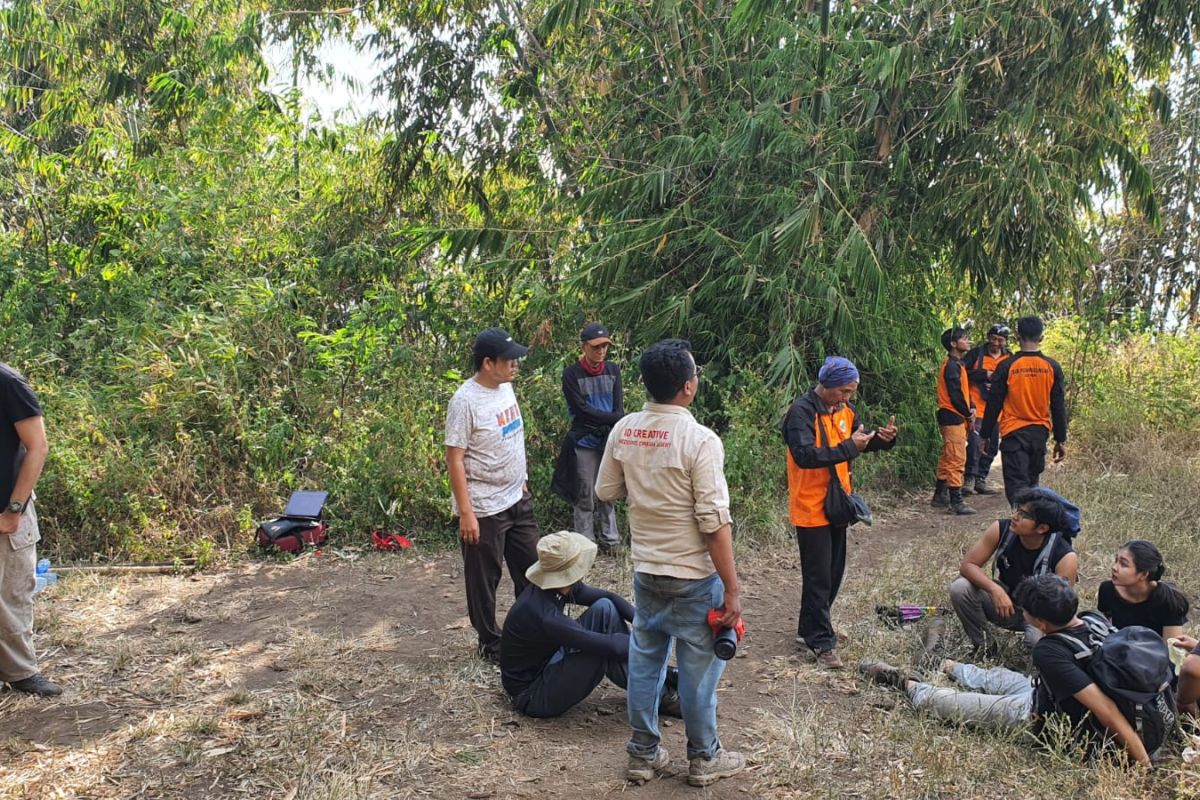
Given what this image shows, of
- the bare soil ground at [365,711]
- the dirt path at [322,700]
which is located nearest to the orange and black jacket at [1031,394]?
the bare soil ground at [365,711]

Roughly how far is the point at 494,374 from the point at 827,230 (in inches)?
179

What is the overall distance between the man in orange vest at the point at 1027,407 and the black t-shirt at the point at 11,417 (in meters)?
5.45

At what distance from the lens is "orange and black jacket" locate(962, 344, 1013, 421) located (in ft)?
26.5

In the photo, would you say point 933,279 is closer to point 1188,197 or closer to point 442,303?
point 442,303

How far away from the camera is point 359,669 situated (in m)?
4.60

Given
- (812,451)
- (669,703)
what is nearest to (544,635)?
(669,703)

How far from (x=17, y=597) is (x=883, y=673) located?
3811 millimetres

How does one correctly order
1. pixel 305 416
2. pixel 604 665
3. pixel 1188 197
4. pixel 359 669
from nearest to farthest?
pixel 604 665, pixel 359 669, pixel 305 416, pixel 1188 197

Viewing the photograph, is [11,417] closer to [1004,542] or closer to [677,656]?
[677,656]

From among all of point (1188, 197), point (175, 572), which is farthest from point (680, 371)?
point (1188, 197)

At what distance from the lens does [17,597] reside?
406cm

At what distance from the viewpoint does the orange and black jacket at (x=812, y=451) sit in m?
4.30

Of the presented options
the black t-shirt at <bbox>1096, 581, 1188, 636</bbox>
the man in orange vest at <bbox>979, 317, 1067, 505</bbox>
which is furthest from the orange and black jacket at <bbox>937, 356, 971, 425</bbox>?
the black t-shirt at <bbox>1096, 581, 1188, 636</bbox>

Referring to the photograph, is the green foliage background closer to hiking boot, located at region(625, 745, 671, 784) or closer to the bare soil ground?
the bare soil ground
